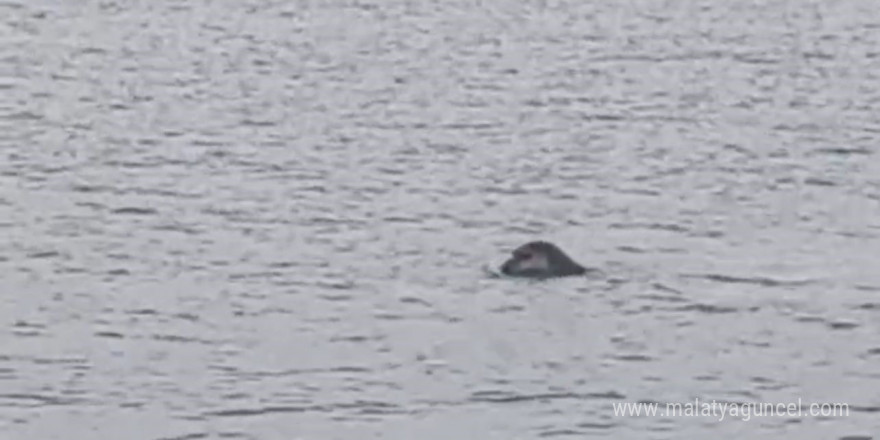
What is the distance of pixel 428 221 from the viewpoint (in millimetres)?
51312

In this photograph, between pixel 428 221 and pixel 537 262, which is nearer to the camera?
pixel 537 262

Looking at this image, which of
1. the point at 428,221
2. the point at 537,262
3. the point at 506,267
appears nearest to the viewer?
the point at 537,262

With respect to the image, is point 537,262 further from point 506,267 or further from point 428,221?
point 428,221

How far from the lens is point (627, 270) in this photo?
48125mm

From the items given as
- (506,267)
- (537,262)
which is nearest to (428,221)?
(506,267)

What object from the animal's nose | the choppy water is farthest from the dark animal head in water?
the choppy water

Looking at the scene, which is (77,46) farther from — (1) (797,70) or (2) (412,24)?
(1) (797,70)

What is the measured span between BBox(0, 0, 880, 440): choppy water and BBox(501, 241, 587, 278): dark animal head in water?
18.3 inches

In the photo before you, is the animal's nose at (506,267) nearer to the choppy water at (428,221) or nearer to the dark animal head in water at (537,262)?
the dark animal head in water at (537,262)

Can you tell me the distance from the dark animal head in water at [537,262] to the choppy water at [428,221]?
465 millimetres

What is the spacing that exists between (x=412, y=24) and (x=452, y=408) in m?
34.9

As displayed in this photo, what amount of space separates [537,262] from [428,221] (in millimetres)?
4450

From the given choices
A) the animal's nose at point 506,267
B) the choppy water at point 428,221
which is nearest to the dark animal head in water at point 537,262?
the animal's nose at point 506,267

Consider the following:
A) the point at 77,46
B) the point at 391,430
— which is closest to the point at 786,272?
the point at 391,430
